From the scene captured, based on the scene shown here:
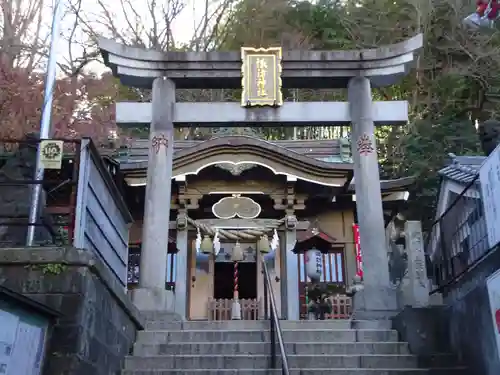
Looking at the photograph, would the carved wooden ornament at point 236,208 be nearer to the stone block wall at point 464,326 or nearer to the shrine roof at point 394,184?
the shrine roof at point 394,184

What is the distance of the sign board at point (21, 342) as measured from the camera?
4020mm

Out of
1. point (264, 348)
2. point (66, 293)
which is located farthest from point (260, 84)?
point (66, 293)

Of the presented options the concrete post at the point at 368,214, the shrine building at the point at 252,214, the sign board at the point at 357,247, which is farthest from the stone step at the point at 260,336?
the sign board at the point at 357,247

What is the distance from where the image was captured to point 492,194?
6.22m

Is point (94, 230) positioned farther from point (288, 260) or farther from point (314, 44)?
point (314, 44)

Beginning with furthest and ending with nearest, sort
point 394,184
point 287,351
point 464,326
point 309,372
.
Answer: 1. point 394,184
2. point 287,351
3. point 464,326
4. point 309,372

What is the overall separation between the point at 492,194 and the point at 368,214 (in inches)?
160

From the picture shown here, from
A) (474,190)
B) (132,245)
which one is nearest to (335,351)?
(474,190)

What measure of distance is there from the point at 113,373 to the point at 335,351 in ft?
9.59

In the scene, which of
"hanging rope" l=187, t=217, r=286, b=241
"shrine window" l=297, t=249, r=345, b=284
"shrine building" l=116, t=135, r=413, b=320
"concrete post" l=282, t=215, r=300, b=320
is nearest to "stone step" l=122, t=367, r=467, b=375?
"shrine building" l=116, t=135, r=413, b=320

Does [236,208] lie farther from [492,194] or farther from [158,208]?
[492,194]

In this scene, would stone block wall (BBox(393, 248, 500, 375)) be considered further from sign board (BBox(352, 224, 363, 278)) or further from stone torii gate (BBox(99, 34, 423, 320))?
sign board (BBox(352, 224, 363, 278))

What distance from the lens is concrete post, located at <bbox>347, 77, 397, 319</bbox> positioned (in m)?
9.50

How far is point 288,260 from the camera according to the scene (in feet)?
49.8
